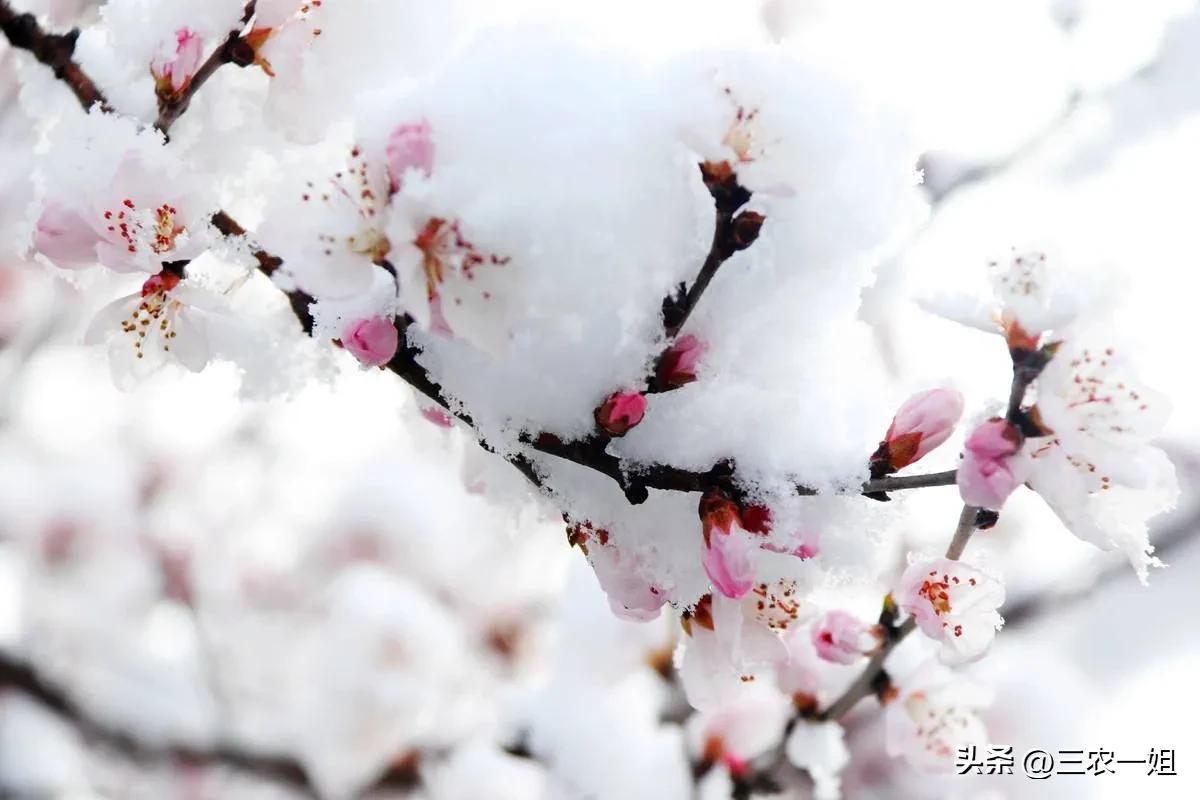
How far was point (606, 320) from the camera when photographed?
1.94 ft

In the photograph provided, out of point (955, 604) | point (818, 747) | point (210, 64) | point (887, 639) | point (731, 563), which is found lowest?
point (818, 747)

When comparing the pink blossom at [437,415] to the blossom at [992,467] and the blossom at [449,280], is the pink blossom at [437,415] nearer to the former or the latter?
the blossom at [449,280]

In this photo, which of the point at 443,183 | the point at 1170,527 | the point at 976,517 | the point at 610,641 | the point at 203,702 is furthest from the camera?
the point at 203,702

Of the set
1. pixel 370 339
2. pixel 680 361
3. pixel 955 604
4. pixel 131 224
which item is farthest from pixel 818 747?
pixel 131 224

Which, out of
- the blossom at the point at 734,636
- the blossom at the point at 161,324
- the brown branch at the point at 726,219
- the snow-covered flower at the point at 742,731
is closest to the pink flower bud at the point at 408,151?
the brown branch at the point at 726,219

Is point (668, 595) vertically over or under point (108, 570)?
over

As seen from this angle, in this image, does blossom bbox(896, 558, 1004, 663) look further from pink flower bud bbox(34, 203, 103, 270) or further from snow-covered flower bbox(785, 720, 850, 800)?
pink flower bud bbox(34, 203, 103, 270)

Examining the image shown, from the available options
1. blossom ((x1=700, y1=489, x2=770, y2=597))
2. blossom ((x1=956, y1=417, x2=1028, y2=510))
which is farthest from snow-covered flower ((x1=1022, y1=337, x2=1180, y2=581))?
blossom ((x1=700, y1=489, x2=770, y2=597))

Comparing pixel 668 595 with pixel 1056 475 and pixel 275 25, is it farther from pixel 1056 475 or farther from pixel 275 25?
pixel 275 25

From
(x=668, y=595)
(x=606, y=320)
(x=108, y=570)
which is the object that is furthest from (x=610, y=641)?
(x=108, y=570)

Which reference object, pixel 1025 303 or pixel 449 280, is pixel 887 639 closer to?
pixel 1025 303

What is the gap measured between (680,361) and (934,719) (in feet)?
2.11

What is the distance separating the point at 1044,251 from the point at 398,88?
1.43 feet

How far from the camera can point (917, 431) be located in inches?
23.6
